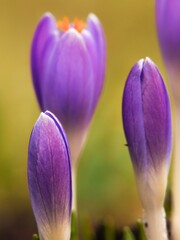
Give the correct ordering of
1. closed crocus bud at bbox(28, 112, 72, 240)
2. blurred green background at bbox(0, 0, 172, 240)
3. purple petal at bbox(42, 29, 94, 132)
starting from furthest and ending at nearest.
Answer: blurred green background at bbox(0, 0, 172, 240)
purple petal at bbox(42, 29, 94, 132)
closed crocus bud at bbox(28, 112, 72, 240)

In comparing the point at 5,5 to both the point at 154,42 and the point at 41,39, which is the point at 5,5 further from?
the point at 41,39

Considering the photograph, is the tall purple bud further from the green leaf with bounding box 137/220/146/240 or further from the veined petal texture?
the green leaf with bounding box 137/220/146/240

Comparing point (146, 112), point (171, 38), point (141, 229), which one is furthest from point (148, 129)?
point (141, 229)

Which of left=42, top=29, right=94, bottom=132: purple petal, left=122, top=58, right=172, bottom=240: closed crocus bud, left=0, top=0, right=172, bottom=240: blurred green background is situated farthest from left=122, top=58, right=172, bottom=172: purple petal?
left=0, top=0, right=172, bottom=240: blurred green background

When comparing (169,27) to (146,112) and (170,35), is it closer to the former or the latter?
(170,35)

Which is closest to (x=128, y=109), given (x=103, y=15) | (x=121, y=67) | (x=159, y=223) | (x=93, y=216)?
(x=159, y=223)
